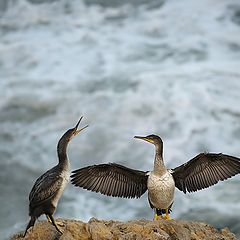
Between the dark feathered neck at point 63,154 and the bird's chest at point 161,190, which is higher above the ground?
the dark feathered neck at point 63,154

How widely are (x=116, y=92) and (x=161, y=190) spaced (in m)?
10.8

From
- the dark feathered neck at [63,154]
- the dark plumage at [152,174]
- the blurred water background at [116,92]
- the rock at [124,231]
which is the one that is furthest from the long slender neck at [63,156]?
the blurred water background at [116,92]

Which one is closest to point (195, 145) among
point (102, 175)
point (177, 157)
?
point (177, 157)

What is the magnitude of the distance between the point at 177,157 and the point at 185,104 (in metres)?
2.79

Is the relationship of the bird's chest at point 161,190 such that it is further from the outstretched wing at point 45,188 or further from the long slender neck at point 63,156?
the outstretched wing at point 45,188

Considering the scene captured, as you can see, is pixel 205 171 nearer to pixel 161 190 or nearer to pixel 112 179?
pixel 161 190

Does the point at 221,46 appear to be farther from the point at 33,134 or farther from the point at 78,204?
the point at 78,204

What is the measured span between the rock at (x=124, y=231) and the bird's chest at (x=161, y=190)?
1.84 feet

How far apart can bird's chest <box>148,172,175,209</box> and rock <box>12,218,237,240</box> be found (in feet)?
1.84

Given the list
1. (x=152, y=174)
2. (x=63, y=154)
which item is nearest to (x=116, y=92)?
(x=152, y=174)

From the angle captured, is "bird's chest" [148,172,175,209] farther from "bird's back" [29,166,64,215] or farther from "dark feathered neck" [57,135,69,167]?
"bird's back" [29,166,64,215]

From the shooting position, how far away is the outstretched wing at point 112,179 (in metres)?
6.89

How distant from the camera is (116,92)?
17.0 m

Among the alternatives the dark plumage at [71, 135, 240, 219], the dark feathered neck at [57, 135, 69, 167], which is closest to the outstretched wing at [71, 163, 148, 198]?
the dark plumage at [71, 135, 240, 219]
